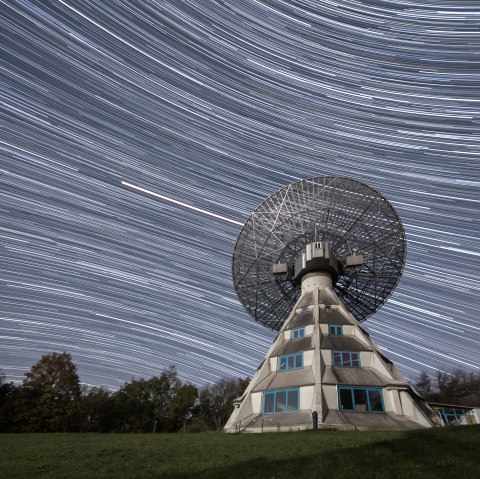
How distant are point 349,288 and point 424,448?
30929 millimetres

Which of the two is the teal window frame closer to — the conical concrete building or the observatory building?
the observatory building

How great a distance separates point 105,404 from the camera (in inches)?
2474

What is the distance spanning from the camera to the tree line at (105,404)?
5031cm

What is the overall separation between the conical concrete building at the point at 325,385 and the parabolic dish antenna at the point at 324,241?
7.13 metres

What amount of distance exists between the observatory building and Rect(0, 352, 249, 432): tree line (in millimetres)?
21882

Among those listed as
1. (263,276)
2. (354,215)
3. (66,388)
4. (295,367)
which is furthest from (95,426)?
(354,215)

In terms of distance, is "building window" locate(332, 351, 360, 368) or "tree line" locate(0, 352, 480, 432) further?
"tree line" locate(0, 352, 480, 432)

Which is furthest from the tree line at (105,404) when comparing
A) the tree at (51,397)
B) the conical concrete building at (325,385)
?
the conical concrete building at (325,385)

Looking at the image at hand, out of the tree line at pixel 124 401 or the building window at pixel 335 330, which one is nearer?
the building window at pixel 335 330

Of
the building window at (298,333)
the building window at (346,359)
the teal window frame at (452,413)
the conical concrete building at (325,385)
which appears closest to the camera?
the conical concrete building at (325,385)

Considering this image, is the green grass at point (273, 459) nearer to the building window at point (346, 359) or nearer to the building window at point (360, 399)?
the building window at point (360, 399)

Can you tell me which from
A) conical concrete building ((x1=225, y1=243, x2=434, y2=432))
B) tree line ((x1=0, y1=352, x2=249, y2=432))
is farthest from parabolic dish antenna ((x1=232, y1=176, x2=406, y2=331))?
tree line ((x1=0, y1=352, x2=249, y2=432))

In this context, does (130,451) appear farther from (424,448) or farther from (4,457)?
(424,448)

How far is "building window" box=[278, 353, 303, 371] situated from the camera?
31.0 metres
